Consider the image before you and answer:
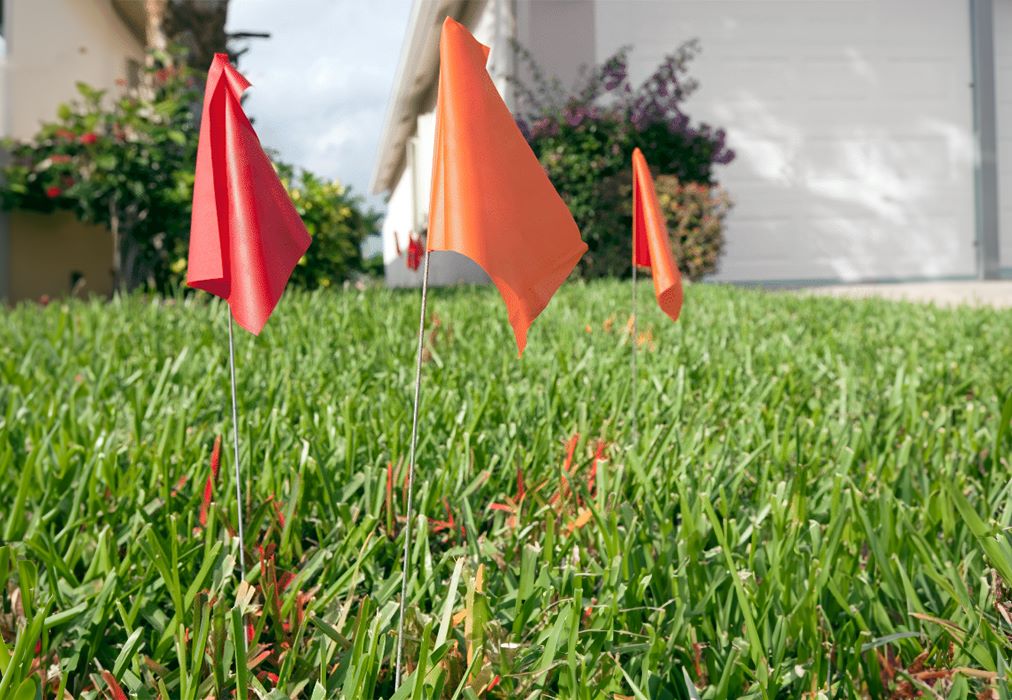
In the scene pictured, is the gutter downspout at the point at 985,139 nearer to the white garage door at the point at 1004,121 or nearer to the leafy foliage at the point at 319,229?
the white garage door at the point at 1004,121

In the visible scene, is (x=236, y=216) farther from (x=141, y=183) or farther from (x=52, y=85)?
(x=52, y=85)

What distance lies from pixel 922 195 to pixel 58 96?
11.3 m

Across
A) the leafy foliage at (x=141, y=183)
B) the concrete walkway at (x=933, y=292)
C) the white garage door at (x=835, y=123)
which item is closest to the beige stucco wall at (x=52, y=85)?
the leafy foliage at (x=141, y=183)

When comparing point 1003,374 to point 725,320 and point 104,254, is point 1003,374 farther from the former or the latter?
point 104,254

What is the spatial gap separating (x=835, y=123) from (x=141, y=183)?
8657 millimetres

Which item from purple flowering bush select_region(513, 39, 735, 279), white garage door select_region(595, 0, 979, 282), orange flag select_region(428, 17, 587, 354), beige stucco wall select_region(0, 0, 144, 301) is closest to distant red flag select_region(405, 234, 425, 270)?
purple flowering bush select_region(513, 39, 735, 279)

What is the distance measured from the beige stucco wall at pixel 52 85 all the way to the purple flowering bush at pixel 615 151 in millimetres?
5083

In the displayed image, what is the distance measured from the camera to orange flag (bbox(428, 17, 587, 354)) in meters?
0.87

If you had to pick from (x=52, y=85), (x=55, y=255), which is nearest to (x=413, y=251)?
(x=55, y=255)

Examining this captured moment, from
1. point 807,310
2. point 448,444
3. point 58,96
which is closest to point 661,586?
point 448,444

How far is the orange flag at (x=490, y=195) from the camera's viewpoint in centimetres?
87

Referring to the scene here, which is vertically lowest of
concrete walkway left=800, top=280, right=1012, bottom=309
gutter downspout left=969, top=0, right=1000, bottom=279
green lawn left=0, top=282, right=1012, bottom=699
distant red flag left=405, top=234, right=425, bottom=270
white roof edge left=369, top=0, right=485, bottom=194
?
green lawn left=0, top=282, right=1012, bottom=699

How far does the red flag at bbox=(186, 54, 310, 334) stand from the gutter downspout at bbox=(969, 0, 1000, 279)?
12.2m

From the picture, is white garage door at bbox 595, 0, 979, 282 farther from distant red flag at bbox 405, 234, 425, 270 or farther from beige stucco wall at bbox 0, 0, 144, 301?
beige stucco wall at bbox 0, 0, 144, 301
